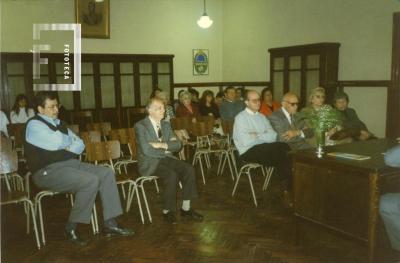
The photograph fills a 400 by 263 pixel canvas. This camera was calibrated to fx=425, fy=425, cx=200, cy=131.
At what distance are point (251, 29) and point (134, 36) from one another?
2.76m

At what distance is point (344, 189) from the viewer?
324cm

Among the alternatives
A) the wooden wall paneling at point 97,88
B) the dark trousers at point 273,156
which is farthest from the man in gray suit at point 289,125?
the wooden wall paneling at point 97,88

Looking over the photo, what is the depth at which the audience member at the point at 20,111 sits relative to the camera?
303 inches

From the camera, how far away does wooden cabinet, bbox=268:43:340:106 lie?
773 centimetres

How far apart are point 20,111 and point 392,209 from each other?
666 centimetres

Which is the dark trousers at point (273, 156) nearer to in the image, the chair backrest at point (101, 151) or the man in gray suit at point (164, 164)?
the man in gray suit at point (164, 164)

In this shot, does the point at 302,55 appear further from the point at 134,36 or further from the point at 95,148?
the point at 95,148

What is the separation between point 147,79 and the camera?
32.3 feet

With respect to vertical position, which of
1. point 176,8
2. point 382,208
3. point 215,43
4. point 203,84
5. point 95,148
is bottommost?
point 382,208

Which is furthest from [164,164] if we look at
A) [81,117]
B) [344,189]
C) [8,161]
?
[81,117]

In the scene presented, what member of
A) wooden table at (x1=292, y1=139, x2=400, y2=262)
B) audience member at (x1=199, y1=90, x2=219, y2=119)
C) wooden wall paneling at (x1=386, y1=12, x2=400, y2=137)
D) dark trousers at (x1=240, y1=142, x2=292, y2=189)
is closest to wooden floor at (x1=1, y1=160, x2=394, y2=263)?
wooden table at (x1=292, y1=139, x2=400, y2=262)

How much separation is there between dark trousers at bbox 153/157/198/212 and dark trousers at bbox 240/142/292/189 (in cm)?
77

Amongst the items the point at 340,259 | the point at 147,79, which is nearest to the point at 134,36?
the point at 147,79

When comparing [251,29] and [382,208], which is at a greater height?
[251,29]
